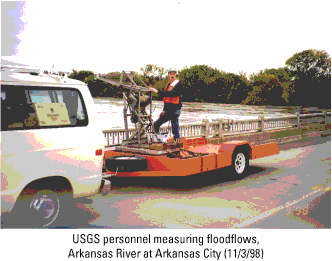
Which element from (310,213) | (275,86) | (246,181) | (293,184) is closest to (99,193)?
(310,213)

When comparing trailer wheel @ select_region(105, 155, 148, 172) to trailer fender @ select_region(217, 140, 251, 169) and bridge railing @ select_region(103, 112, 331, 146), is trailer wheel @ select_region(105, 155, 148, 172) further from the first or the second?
bridge railing @ select_region(103, 112, 331, 146)

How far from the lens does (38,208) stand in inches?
168

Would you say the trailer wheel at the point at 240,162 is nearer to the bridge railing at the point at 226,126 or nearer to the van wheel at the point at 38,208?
the bridge railing at the point at 226,126

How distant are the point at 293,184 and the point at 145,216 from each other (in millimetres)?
3835

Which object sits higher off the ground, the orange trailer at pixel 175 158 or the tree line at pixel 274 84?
the tree line at pixel 274 84

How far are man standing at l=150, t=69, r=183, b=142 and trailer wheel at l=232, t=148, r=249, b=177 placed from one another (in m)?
1.48

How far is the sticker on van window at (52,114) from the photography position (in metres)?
4.25

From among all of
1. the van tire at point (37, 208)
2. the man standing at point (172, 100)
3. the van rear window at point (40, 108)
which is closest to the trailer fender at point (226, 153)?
the man standing at point (172, 100)

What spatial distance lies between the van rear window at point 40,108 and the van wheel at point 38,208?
0.86 metres

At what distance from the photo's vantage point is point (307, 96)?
202ft

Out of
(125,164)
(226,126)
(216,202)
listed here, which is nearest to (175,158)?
(125,164)

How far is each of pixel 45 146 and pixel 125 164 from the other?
264cm

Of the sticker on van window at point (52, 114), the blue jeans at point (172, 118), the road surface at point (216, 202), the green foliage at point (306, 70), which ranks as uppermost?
the green foliage at point (306, 70)

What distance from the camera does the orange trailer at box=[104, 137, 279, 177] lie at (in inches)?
263
